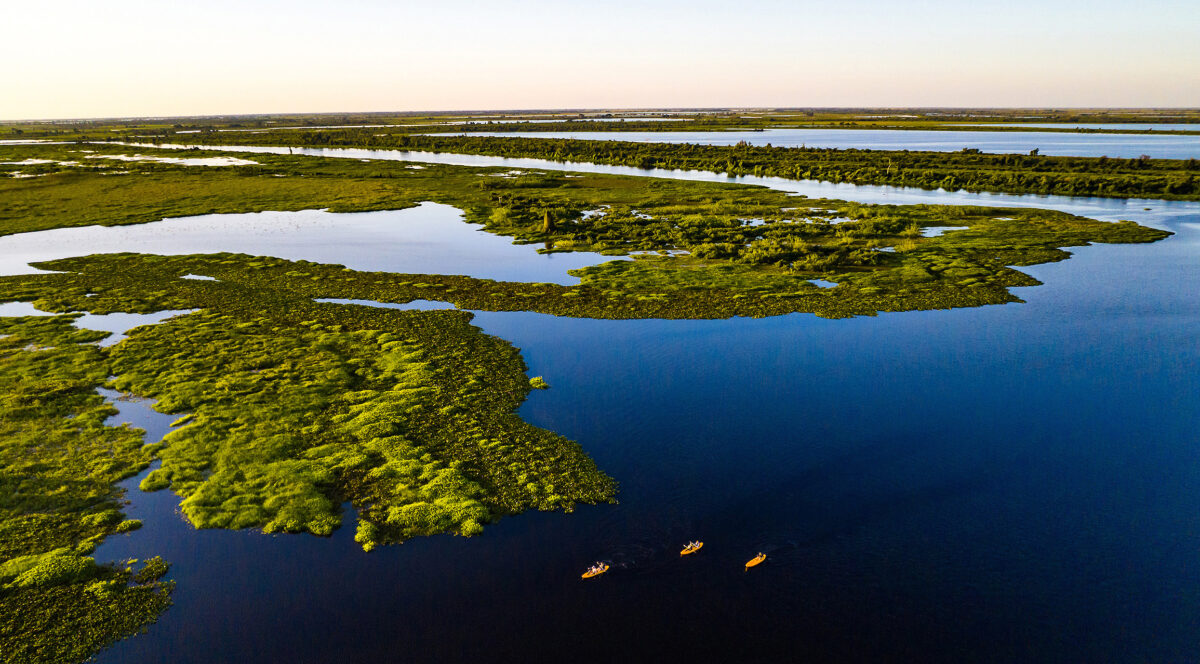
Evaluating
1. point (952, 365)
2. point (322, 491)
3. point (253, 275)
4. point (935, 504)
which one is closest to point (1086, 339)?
point (952, 365)

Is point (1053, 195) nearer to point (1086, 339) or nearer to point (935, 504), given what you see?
point (1086, 339)

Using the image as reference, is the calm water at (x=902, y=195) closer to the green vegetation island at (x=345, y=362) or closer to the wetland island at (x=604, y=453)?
the green vegetation island at (x=345, y=362)

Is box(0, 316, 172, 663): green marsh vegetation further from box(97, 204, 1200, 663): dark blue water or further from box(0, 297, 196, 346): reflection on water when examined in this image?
box(0, 297, 196, 346): reflection on water

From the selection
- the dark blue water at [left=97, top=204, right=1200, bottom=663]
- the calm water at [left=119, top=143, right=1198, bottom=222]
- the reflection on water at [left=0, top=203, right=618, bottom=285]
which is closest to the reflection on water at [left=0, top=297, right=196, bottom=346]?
the reflection on water at [left=0, top=203, right=618, bottom=285]

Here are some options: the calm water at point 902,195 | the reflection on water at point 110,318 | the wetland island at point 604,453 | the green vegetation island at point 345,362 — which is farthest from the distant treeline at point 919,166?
the reflection on water at point 110,318

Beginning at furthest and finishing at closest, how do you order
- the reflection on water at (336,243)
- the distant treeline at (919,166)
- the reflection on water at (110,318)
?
the distant treeline at (919,166)
the reflection on water at (336,243)
the reflection on water at (110,318)

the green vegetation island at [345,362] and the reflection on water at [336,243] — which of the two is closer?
the green vegetation island at [345,362]
